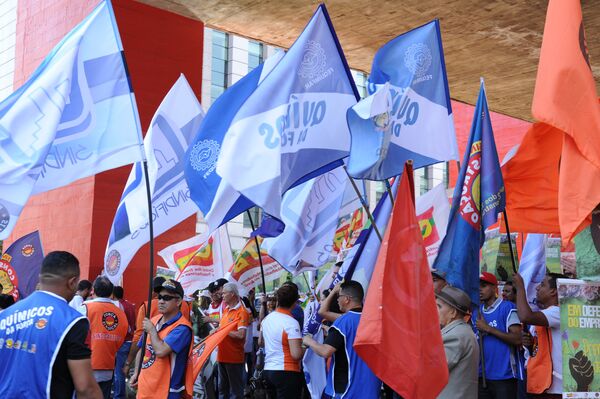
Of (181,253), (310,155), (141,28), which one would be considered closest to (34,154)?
(310,155)

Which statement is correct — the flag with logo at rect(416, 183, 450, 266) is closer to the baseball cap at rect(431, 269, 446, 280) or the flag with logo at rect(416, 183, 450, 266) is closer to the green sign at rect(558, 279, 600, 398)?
the baseball cap at rect(431, 269, 446, 280)

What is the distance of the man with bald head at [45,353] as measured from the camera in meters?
4.55

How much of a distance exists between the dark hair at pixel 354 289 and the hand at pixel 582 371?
2051mm

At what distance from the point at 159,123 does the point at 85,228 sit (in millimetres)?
6316

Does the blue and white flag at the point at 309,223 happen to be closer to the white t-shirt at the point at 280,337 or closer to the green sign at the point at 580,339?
the white t-shirt at the point at 280,337

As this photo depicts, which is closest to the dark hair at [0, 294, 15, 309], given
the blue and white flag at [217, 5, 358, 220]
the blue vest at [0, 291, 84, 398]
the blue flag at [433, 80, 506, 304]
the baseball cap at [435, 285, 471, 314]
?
the blue and white flag at [217, 5, 358, 220]

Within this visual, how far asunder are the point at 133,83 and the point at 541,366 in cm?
1023

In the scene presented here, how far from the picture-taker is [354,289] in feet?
21.6

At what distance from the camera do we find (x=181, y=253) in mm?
12328

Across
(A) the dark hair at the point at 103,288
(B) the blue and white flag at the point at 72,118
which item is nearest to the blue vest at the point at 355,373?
(B) the blue and white flag at the point at 72,118

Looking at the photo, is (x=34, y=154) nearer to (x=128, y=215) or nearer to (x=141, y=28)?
(x=128, y=215)

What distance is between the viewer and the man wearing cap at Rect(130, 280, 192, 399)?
6.84m

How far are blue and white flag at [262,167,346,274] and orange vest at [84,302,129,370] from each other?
2293mm

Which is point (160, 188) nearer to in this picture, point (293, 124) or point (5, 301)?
point (5, 301)
